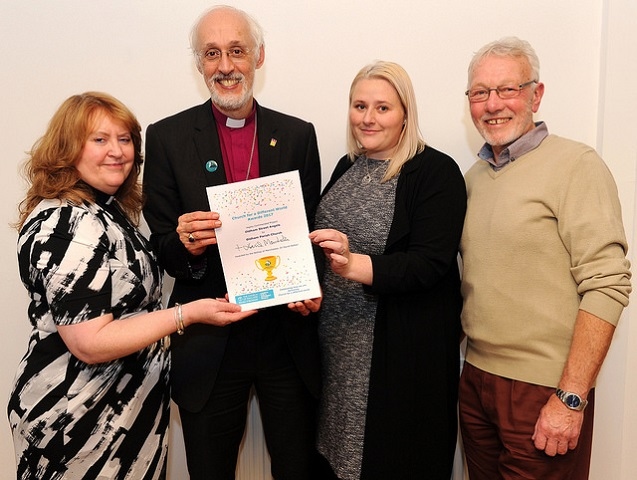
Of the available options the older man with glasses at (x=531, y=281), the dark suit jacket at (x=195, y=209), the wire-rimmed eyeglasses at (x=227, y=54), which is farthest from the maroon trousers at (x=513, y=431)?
the wire-rimmed eyeglasses at (x=227, y=54)

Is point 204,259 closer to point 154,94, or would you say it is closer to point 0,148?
point 154,94

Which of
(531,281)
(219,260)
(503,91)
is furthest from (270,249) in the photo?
(503,91)

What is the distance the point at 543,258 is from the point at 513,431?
0.60 m

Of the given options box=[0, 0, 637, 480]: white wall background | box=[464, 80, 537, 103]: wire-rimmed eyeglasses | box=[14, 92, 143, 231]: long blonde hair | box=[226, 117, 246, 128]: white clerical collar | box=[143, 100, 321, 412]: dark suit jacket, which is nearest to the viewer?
box=[14, 92, 143, 231]: long blonde hair

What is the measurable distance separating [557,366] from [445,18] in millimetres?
1611

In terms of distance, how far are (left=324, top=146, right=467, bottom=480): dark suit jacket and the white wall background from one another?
68 cm

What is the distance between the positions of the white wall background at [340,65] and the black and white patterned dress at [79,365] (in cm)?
104

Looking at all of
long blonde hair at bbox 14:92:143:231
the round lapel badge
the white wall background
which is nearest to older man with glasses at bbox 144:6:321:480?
the round lapel badge

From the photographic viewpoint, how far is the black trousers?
2061 mm

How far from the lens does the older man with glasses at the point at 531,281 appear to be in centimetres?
168

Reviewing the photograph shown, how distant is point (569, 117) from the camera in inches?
97.0

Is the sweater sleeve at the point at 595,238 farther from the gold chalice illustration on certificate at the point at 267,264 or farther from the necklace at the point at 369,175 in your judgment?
the gold chalice illustration on certificate at the point at 267,264

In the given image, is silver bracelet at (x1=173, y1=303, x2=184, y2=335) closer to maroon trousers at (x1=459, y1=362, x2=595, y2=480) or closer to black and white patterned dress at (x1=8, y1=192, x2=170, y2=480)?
black and white patterned dress at (x1=8, y1=192, x2=170, y2=480)

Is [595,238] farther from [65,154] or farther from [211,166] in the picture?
[65,154]
